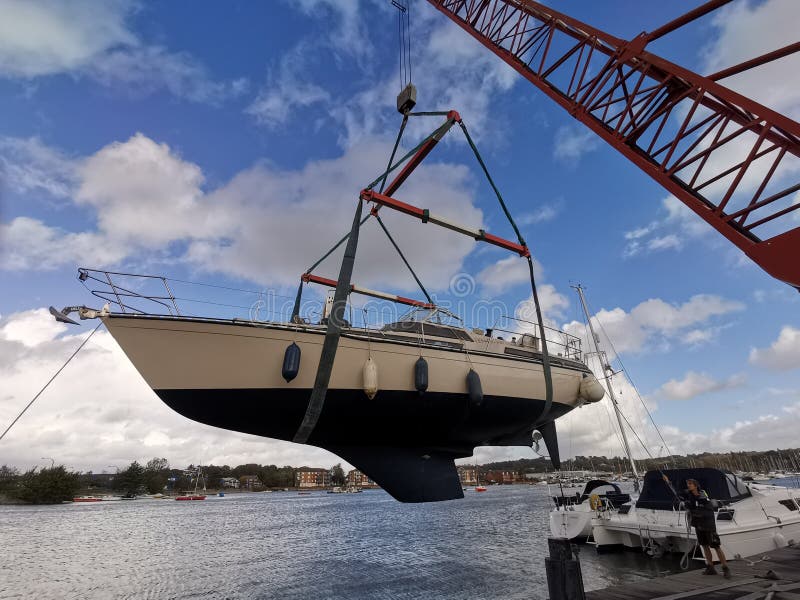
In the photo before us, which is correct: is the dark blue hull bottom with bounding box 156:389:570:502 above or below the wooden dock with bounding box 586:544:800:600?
above

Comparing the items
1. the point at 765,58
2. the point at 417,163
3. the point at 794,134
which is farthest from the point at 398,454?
the point at 765,58

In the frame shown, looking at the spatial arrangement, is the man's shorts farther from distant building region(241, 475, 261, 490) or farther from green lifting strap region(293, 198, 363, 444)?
distant building region(241, 475, 261, 490)

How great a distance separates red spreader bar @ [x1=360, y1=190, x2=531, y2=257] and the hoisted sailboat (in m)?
0.03

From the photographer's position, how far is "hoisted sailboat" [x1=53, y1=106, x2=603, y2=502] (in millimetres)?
6609

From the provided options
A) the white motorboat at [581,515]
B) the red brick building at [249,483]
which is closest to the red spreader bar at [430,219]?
the white motorboat at [581,515]

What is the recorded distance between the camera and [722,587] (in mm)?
5328

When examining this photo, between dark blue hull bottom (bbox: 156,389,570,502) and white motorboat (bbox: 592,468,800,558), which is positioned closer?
dark blue hull bottom (bbox: 156,389,570,502)

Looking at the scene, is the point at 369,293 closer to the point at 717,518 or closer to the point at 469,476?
the point at 717,518

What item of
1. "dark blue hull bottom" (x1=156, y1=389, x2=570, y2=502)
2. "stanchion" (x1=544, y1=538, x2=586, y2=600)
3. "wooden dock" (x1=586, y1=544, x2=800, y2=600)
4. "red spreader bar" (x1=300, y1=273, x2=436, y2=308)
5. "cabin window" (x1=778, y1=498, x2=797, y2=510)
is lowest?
"wooden dock" (x1=586, y1=544, x2=800, y2=600)

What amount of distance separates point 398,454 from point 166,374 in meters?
4.78

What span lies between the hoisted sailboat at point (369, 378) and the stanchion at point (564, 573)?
11.9 feet

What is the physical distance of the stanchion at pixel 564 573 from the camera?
4031 millimetres

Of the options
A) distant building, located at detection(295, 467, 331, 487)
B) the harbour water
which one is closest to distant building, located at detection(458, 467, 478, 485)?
Answer: distant building, located at detection(295, 467, 331, 487)

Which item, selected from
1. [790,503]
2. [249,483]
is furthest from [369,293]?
[249,483]
